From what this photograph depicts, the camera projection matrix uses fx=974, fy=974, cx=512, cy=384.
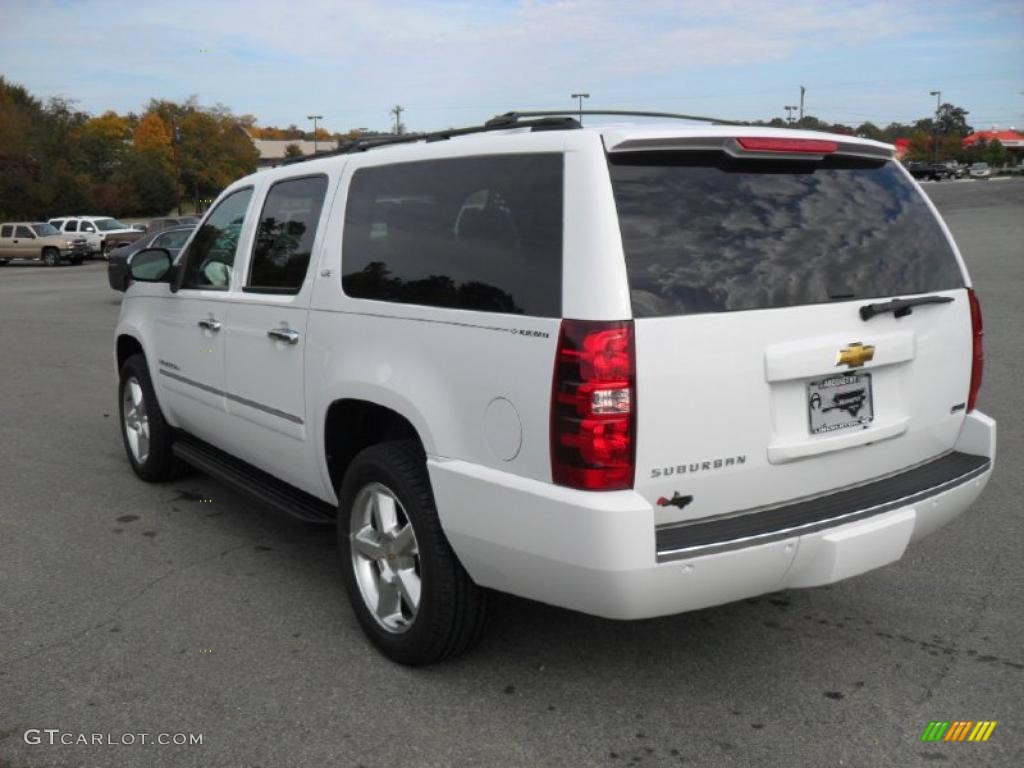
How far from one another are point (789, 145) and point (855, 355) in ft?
2.36

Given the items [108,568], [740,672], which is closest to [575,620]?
[740,672]

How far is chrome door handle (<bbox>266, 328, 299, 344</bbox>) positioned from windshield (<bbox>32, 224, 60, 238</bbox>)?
3723cm

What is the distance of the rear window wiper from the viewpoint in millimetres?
3242

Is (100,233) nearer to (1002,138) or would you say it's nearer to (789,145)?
(789,145)

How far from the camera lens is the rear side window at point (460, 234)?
2.99 meters

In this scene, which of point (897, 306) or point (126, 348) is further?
point (126, 348)

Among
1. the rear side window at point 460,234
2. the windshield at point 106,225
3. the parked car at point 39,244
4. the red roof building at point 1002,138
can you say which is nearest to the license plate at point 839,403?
the rear side window at point 460,234

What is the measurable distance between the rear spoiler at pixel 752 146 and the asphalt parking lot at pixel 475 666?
184 cm

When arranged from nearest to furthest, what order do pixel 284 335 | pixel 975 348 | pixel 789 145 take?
pixel 789 145 < pixel 975 348 < pixel 284 335

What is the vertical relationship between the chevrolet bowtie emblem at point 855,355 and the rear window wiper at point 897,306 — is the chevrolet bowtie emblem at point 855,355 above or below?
below

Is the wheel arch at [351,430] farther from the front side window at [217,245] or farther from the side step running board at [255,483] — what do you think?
the front side window at [217,245]

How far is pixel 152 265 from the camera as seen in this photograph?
220 inches

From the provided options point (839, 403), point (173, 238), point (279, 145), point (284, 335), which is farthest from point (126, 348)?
point (279, 145)

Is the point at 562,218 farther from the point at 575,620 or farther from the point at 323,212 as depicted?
the point at 575,620
